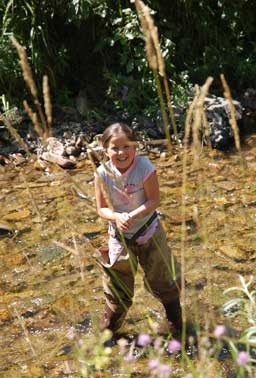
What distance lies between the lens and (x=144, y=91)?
6.48 metres

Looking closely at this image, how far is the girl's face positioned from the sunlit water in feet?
0.77

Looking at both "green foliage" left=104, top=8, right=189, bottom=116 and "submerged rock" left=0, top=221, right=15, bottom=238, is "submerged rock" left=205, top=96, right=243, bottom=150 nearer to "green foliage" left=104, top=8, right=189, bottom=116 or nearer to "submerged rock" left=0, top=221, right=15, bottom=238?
"green foliage" left=104, top=8, right=189, bottom=116

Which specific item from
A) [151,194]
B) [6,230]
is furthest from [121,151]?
[6,230]

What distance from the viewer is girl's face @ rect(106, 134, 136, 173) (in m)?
2.87

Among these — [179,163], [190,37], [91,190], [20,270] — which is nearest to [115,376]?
[20,270]

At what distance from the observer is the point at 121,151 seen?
113 inches

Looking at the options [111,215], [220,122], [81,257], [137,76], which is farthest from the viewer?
[137,76]

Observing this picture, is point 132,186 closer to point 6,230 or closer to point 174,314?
point 174,314

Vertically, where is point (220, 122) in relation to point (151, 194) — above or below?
above

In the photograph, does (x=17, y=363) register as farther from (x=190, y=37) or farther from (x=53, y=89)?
(x=190, y=37)

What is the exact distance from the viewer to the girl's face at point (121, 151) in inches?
113

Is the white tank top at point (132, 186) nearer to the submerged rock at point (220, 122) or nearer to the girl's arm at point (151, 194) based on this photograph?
the girl's arm at point (151, 194)

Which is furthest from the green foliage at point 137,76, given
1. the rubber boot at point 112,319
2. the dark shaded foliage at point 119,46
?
the rubber boot at point 112,319

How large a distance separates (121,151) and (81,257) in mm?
1077
